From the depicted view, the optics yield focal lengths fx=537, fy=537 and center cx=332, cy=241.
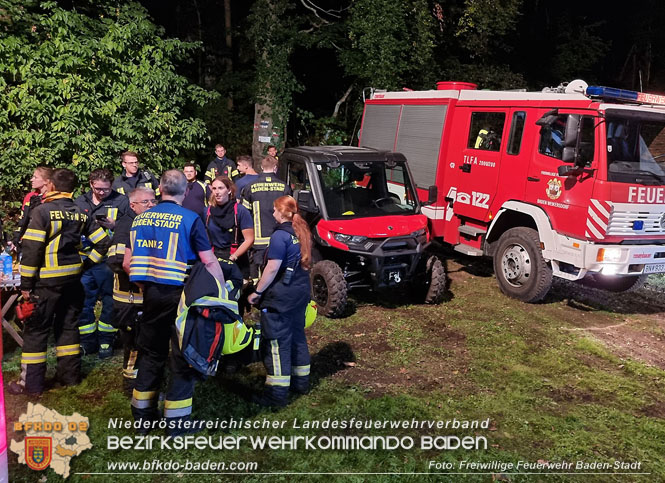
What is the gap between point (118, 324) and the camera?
482cm

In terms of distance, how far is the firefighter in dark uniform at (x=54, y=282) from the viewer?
4715mm

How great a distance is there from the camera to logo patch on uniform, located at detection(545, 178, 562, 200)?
7387 mm

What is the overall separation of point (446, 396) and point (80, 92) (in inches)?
283

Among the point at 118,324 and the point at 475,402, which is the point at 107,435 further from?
the point at 475,402

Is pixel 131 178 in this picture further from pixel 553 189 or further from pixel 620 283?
pixel 620 283

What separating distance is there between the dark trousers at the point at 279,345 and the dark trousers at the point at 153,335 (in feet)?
2.80

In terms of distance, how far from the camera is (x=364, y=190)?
7426 mm

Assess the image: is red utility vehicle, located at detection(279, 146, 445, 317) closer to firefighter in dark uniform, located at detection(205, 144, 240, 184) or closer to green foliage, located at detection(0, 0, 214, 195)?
green foliage, located at detection(0, 0, 214, 195)

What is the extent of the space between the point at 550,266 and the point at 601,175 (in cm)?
150

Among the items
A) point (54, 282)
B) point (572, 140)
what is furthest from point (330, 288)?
point (572, 140)

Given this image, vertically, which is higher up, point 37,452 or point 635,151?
point 635,151

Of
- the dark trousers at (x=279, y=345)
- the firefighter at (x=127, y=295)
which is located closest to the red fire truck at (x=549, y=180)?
the dark trousers at (x=279, y=345)

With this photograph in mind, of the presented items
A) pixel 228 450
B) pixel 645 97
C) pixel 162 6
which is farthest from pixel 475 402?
pixel 162 6

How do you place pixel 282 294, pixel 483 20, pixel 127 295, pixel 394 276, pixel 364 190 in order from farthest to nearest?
pixel 483 20 < pixel 364 190 < pixel 394 276 < pixel 127 295 < pixel 282 294
